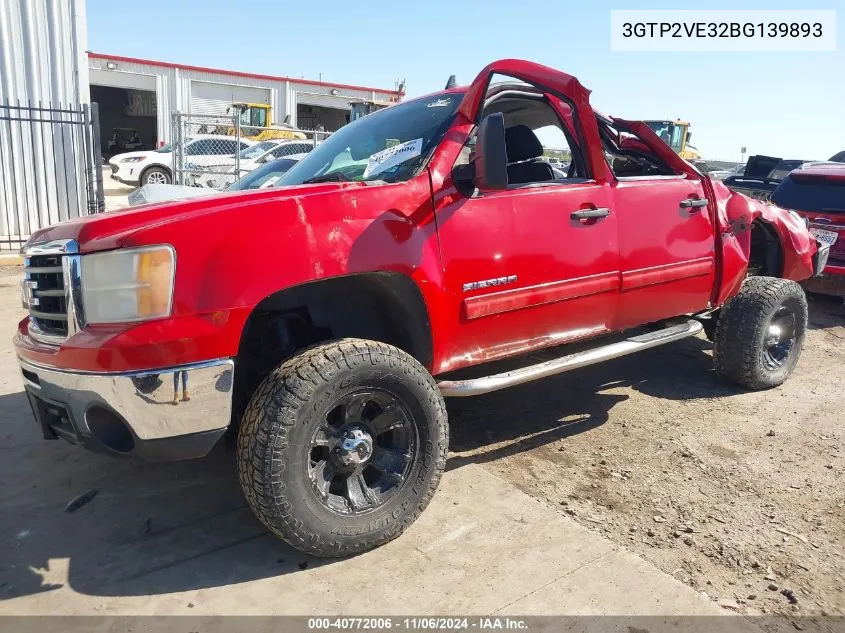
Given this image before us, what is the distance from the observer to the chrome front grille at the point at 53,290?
7.82 feet

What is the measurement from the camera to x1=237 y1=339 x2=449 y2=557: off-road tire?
2.40 meters

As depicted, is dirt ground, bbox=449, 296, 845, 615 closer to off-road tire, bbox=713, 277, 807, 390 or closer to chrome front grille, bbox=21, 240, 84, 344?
off-road tire, bbox=713, 277, 807, 390

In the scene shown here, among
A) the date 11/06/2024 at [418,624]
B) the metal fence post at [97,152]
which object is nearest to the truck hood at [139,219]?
the date 11/06/2024 at [418,624]

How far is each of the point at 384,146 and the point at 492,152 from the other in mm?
765

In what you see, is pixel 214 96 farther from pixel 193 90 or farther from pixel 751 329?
pixel 751 329

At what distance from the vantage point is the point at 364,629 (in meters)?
2.25

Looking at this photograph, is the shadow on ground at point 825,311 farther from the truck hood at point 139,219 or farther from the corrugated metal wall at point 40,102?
the corrugated metal wall at point 40,102

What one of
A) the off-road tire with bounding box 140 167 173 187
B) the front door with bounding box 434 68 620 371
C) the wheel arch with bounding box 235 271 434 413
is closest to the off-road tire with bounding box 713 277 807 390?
the front door with bounding box 434 68 620 371

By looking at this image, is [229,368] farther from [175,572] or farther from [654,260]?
[654,260]

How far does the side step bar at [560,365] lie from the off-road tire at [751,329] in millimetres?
451

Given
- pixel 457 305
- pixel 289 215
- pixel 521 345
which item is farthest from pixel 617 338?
pixel 289 215

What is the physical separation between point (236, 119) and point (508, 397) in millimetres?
8951

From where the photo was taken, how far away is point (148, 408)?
2.30 metres

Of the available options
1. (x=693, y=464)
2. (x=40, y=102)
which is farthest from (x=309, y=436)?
(x=40, y=102)
